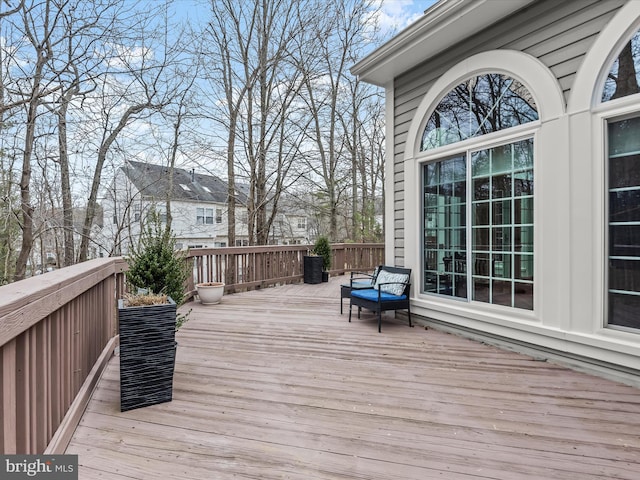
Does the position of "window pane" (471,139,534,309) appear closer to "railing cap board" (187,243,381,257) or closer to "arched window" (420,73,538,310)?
"arched window" (420,73,538,310)

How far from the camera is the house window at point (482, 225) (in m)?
3.48

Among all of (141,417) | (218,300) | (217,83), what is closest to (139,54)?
(217,83)

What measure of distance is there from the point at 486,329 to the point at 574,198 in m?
1.56

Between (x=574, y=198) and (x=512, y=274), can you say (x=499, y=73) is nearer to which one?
(x=574, y=198)

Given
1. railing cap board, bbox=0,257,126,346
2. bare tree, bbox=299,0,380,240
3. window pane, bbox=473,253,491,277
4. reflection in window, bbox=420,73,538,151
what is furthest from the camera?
bare tree, bbox=299,0,380,240

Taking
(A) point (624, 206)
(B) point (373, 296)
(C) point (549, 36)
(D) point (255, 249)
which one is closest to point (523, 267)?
(A) point (624, 206)

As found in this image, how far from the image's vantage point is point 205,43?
29.1 ft

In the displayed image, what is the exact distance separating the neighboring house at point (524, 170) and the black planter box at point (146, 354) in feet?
10.1

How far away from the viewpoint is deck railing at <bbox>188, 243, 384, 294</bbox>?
6.42m

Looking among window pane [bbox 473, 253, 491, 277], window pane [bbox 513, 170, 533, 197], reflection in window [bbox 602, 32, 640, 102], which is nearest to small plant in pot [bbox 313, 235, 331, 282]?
window pane [bbox 473, 253, 491, 277]

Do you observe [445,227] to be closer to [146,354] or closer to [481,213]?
[481,213]

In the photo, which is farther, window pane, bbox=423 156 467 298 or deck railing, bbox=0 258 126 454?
window pane, bbox=423 156 467 298

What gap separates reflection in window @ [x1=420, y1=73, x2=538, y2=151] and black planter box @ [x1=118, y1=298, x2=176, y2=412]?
141 inches

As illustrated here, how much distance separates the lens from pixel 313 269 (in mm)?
8273
